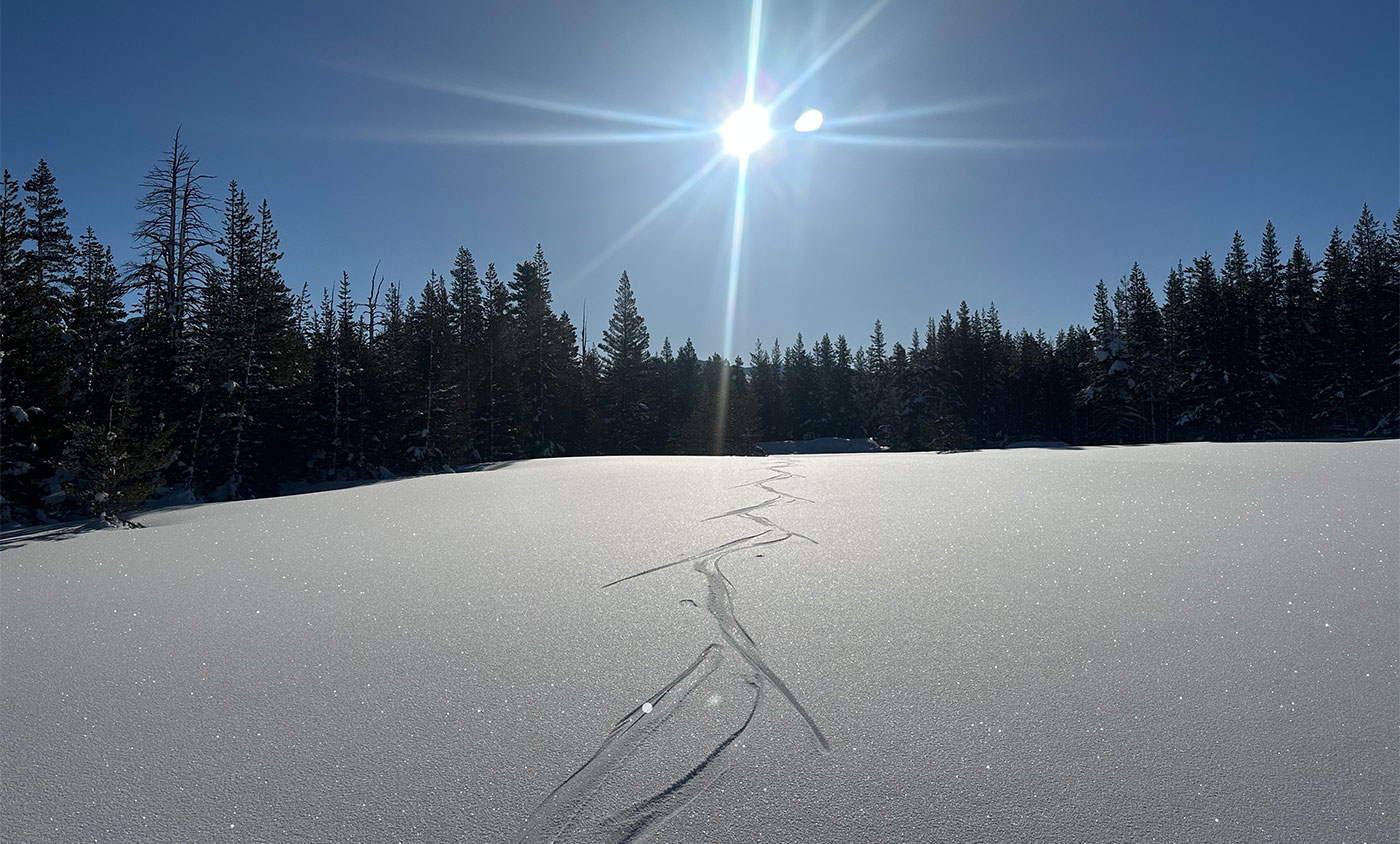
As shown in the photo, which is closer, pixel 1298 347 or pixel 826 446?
pixel 1298 347

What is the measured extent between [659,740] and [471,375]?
3244cm

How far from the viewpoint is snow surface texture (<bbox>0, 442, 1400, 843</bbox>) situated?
1625 mm

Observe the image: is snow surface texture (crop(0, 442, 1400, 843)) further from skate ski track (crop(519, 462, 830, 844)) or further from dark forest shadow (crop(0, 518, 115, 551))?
dark forest shadow (crop(0, 518, 115, 551))

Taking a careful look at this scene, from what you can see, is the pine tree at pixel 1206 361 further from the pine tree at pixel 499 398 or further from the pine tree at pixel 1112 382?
the pine tree at pixel 499 398

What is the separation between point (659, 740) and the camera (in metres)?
1.96

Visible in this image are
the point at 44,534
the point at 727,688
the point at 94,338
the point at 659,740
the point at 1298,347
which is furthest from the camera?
the point at 1298,347

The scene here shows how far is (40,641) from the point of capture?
3080 mm

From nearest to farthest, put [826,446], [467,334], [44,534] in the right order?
[44,534]
[467,334]
[826,446]

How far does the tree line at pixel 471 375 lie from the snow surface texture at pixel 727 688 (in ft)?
22.6

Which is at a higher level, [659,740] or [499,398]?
[499,398]

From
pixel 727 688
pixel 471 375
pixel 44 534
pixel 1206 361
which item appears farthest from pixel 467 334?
pixel 1206 361

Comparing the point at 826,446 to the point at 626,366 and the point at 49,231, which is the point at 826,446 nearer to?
the point at 626,366

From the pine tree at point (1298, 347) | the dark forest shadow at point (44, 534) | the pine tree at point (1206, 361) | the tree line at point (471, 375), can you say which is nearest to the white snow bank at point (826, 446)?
the tree line at point (471, 375)

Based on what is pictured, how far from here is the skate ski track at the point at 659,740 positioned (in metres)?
1.55
